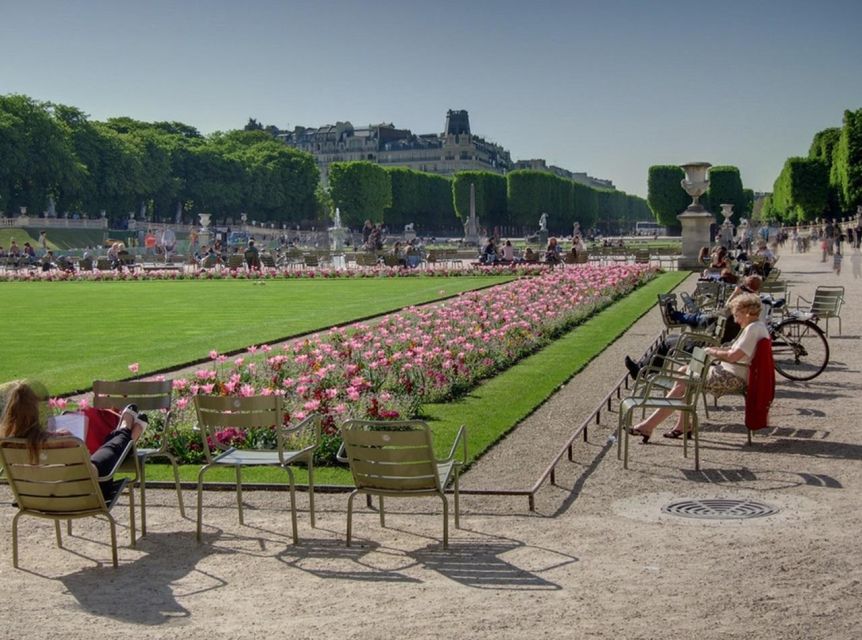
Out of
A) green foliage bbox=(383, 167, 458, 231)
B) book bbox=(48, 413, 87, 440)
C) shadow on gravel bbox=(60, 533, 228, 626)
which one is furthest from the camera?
green foliage bbox=(383, 167, 458, 231)

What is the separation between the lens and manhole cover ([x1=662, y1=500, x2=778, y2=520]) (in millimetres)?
7285

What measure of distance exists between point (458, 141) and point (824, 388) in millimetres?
168494

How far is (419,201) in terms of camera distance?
122375 millimetres

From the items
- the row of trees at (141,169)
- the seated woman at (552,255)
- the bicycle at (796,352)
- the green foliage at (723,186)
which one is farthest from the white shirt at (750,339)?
the green foliage at (723,186)

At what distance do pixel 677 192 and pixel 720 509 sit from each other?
95.5m

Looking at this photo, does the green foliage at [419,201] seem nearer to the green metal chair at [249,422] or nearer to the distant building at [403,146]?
the distant building at [403,146]

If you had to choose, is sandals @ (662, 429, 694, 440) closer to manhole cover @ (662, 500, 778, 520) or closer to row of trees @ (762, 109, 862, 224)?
manhole cover @ (662, 500, 778, 520)

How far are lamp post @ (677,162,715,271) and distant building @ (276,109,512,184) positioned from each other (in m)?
137

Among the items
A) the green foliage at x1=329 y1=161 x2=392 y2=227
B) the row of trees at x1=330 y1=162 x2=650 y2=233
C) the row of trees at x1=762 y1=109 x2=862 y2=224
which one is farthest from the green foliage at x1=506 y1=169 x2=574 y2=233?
the row of trees at x1=762 y1=109 x2=862 y2=224

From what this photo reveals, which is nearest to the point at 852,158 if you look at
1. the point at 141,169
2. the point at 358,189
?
the point at 358,189

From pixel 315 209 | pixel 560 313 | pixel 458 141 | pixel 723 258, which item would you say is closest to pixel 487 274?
pixel 723 258

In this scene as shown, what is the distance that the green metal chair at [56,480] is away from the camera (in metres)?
6.33

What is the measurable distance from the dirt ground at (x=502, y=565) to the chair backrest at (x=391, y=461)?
36cm

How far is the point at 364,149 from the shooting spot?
187375 mm
